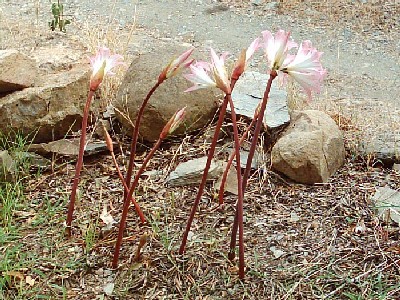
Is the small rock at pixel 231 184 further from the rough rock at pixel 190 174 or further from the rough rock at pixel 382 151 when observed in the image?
the rough rock at pixel 382 151

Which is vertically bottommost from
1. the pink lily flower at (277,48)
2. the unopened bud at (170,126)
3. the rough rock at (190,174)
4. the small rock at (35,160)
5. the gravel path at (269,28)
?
the gravel path at (269,28)

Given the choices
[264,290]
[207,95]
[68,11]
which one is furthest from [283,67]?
[68,11]

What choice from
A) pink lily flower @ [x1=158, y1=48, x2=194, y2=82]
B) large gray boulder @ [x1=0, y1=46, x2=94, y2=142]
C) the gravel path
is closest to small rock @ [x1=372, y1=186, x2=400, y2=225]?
pink lily flower @ [x1=158, y1=48, x2=194, y2=82]

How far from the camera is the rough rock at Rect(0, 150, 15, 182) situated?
2.80m

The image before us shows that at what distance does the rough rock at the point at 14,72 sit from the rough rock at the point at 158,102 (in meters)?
0.45

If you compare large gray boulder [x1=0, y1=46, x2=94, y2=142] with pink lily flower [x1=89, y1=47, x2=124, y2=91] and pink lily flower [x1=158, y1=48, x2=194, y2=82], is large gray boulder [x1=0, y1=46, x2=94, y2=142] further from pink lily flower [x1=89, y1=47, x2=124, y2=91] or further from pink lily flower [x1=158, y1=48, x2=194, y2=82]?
pink lily flower [x1=158, y1=48, x2=194, y2=82]

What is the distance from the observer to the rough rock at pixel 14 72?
3.09 m

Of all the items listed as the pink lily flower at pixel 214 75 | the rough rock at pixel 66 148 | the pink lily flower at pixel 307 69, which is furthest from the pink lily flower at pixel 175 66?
the rough rock at pixel 66 148

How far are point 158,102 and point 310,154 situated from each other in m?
0.77

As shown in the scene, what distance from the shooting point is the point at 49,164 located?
3.05m

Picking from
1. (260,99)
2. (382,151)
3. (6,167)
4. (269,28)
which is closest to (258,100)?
(260,99)

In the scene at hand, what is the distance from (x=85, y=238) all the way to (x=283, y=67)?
1.00 m

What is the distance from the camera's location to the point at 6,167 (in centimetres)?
281

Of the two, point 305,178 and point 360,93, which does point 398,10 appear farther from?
point 305,178
